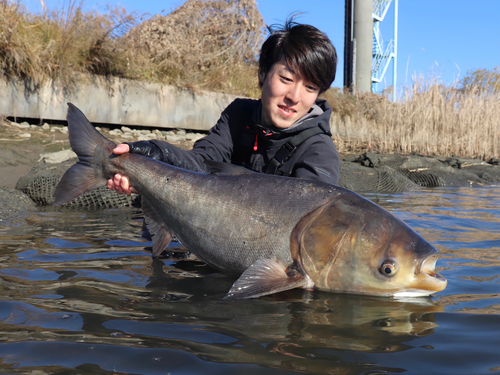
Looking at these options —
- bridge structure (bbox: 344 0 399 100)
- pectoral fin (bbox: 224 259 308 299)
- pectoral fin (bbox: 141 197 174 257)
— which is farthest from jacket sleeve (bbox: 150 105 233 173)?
bridge structure (bbox: 344 0 399 100)

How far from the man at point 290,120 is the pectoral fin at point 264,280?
100 centimetres

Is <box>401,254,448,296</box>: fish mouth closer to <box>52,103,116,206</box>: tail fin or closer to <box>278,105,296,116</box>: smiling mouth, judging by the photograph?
<box>278,105,296,116</box>: smiling mouth

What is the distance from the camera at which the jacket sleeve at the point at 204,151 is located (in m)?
3.41

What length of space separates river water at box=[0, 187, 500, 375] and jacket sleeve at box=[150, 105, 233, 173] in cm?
70

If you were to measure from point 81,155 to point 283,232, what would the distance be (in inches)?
59.8

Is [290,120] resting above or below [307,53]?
below

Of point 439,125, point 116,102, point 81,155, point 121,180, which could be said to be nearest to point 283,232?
point 121,180

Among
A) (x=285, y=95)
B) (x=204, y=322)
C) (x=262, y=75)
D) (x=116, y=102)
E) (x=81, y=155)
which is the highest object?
(x=116, y=102)

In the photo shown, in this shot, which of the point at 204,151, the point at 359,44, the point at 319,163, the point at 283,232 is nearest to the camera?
the point at 283,232

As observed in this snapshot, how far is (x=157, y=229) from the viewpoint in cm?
300

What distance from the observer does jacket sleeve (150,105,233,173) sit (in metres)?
3.41

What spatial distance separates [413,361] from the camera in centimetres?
167

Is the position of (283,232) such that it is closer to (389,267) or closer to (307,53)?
(389,267)

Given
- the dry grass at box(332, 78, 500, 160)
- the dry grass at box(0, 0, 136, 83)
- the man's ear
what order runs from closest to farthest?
the man's ear → the dry grass at box(0, 0, 136, 83) → the dry grass at box(332, 78, 500, 160)
